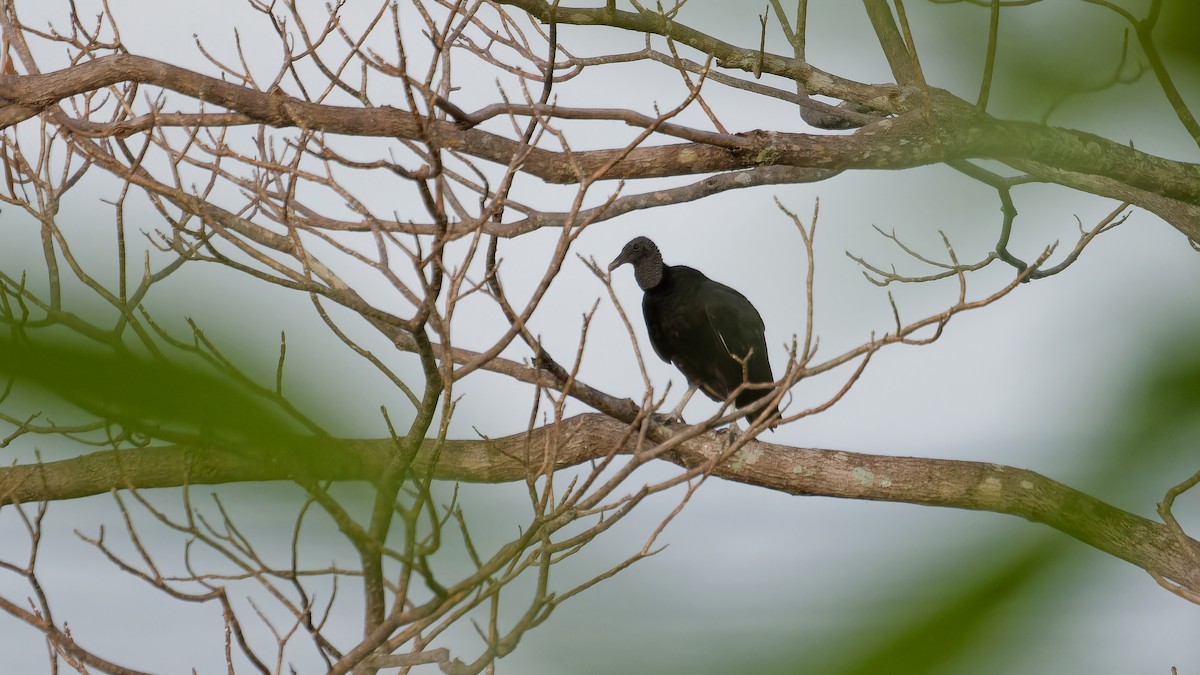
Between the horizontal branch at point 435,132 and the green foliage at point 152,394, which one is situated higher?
the horizontal branch at point 435,132

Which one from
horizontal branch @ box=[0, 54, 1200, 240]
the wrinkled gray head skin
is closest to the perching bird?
the wrinkled gray head skin

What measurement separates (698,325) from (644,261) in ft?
0.99

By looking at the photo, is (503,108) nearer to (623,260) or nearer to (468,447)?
(468,447)

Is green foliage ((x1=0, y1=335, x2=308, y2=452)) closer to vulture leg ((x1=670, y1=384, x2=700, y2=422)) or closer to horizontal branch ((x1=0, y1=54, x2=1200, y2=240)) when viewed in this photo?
horizontal branch ((x1=0, y1=54, x2=1200, y2=240))

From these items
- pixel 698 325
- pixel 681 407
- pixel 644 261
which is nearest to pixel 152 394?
pixel 681 407

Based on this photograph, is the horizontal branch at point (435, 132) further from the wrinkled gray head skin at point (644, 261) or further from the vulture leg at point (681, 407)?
the wrinkled gray head skin at point (644, 261)

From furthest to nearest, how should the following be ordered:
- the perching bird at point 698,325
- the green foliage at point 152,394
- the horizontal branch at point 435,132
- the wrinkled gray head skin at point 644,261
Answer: the wrinkled gray head skin at point 644,261, the perching bird at point 698,325, the horizontal branch at point 435,132, the green foliage at point 152,394

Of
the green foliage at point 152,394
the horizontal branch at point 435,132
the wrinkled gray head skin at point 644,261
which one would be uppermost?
the wrinkled gray head skin at point 644,261

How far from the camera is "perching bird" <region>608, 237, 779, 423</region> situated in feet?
9.12

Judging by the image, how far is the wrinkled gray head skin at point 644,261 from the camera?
2.97m

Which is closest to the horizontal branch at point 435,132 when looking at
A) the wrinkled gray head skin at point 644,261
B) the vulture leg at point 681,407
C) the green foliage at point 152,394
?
the green foliage at point 152,394

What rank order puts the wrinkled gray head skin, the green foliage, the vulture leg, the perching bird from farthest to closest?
the wrinkled gray head skin, the perching bird, the vulture leg, the green foliage

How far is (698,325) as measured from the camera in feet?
9.19

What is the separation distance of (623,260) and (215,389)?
2.92 m
